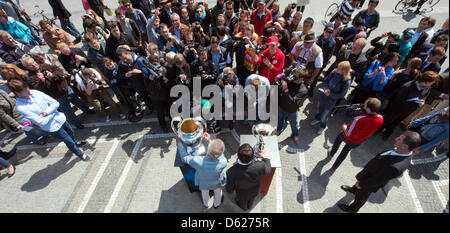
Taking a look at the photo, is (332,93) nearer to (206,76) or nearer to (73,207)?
(206,76)

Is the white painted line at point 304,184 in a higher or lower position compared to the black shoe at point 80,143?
lower

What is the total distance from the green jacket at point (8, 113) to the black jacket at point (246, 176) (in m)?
4.53

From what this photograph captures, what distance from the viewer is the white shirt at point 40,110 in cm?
398

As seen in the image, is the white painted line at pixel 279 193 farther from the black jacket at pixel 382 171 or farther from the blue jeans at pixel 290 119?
the black jacket at pixel 382 171

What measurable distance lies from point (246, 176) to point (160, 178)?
8.07ft

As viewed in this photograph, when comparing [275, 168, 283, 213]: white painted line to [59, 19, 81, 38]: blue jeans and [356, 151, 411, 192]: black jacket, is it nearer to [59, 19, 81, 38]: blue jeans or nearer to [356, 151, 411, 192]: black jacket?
[356, 151, 411, 192]: black jacket

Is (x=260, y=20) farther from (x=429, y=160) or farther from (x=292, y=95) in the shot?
(x=429, y=160)

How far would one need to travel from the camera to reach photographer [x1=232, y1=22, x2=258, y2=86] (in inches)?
200

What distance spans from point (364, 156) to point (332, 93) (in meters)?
1.69

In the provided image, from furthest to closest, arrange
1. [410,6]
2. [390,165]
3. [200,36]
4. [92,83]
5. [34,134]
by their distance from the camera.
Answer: [410,6] → [200,36] → [34,134] → [92,83] → [390,165]

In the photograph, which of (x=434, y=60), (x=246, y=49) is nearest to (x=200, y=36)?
(x=246, y=49)

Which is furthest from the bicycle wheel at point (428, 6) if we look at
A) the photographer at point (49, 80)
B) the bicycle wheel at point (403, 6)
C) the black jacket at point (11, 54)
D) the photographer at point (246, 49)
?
the black jacket at point (11, 54)

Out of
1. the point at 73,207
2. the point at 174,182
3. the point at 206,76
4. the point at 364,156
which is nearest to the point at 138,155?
the point at 174,182

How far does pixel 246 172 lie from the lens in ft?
10.6
